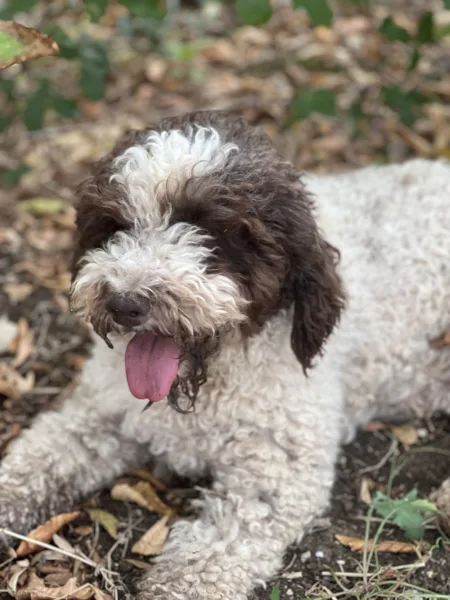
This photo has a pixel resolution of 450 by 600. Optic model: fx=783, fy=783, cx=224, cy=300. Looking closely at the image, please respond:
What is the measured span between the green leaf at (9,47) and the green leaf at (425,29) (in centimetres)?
283

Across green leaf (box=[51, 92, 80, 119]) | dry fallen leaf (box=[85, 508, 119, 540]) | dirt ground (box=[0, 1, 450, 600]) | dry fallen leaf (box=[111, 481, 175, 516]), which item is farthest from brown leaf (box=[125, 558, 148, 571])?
Result: green leaf (box=[51, 92, 80, 119])

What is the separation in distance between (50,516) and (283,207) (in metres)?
1.46

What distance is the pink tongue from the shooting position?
2.52 meters

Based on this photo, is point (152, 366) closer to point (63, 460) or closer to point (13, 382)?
point (63, 460)

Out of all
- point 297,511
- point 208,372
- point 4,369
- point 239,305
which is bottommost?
point 4,369

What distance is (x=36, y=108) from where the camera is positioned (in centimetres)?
444

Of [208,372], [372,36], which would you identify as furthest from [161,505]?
[372,36]

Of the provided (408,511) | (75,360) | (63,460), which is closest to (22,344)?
(75,360)

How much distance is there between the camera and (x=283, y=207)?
103 inches

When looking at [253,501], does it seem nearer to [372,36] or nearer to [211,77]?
[211,77]

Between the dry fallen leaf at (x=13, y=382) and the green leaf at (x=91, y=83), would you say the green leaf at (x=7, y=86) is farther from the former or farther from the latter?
the dry fallen leaf at (x=13, y=382)

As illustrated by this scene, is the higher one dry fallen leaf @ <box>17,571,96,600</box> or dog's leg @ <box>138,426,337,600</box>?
dog's leg @ <box>138,426,337,600</box>

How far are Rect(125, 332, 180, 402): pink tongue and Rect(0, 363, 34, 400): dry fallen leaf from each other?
1248 mm

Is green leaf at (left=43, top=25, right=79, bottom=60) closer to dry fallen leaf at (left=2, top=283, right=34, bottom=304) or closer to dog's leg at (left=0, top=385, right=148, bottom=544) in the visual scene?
dry fallen leaf at (left=2, top=283, right=34, bottom=304)
